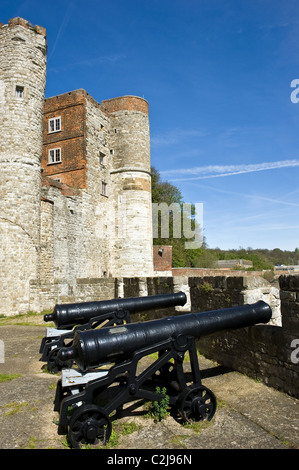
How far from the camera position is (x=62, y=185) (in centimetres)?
1997

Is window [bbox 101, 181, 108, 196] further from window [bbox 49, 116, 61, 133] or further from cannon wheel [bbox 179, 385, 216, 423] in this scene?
cannon wheel [bbox 179, 385, 216, 423]

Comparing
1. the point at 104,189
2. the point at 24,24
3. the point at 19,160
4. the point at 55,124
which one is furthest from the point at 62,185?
the point at 24,24

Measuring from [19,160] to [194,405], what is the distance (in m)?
14.3

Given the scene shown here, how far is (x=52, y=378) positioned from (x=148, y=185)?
21041 mm

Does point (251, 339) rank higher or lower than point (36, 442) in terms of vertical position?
higher

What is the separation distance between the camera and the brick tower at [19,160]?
1459cm

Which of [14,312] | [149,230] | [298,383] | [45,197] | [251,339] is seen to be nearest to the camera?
[298,383]

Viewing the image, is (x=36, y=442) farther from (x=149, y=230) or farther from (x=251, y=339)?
(x=149, y=230)

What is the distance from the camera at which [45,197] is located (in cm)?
1797

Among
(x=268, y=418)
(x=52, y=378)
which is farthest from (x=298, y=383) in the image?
(x=52, y=378)

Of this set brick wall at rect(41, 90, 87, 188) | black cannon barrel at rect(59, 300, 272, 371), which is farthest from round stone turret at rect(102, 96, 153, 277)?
black cannon barrel at rect(59, 300, 272, 371)

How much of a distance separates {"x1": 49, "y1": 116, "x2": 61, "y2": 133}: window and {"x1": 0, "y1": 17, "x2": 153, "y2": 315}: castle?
66 mm

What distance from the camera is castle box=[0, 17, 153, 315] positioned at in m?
14.9

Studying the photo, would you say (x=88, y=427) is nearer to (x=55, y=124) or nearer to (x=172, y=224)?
(x=55, y=124)
